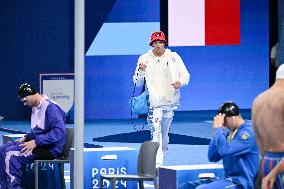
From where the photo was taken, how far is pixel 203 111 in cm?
2423

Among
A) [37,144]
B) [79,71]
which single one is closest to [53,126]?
[37,144]

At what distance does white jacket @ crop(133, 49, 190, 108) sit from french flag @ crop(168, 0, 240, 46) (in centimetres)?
867

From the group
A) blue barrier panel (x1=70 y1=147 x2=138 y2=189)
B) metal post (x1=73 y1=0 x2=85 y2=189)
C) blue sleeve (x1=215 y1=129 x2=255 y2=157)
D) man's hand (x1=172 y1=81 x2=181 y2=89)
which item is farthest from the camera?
man's hand (x1=172 y1=81 x2=181 y2=89)

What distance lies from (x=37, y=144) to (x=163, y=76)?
2765mm

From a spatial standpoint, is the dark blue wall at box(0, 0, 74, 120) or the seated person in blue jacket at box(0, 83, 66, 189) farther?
the dark blue wall at box(0, 0, 74, 120)

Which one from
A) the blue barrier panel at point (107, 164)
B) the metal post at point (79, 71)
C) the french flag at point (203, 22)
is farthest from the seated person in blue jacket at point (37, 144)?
the french flag at point (203, 22)

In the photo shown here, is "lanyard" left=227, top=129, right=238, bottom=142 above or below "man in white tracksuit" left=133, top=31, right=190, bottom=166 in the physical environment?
below

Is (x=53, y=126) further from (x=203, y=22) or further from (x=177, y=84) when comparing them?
(x=203, y=22)

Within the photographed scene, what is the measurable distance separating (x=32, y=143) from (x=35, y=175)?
1.48 feet

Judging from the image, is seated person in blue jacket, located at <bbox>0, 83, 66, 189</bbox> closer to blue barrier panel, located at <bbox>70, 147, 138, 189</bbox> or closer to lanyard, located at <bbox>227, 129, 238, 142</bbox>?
blue barrier panel, located at <bbox>70, 147, 138, 189</bbox>

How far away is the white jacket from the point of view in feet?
45.6

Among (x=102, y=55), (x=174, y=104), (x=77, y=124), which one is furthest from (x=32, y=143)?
(x=102, y=55)

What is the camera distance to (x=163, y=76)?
1395 cm

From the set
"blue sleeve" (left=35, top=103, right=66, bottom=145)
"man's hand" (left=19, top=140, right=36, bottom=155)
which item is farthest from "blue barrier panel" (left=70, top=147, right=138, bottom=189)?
"man's hand" (left=19, top=140, right=36, bottom=155)
